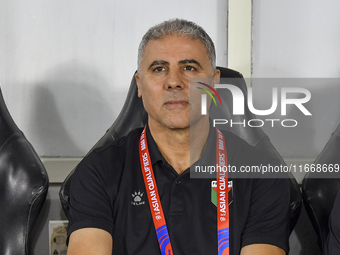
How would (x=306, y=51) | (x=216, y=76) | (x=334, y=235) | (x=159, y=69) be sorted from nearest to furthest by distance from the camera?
1. (x=334, y=235)
2. (x=159, y=69)
3. (x=216, y=76)
4. (x=306, y=51)

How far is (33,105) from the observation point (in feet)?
6.77

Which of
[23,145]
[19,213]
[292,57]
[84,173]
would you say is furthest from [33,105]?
[292,57]

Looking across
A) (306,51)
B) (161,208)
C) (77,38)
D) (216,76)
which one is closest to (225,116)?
(216,76)

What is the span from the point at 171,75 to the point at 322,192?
666mm

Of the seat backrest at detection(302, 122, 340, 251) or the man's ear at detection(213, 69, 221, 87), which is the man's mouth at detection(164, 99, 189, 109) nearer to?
the man's ear at detection(213, 69, 221, 87)

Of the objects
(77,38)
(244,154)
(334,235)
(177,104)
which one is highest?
(77,38)

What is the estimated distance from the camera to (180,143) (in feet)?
4.18

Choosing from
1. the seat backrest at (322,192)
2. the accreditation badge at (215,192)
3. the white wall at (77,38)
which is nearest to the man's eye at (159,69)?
the accreditation badge at (215,192)

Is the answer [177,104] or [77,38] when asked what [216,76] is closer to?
[177,104]

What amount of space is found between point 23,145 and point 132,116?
422mm

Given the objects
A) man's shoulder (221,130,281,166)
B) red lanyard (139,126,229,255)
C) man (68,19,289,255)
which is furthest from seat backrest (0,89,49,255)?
man's shoulder (221,130,281,166)

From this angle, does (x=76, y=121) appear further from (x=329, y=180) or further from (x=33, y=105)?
(x=329, y=180)

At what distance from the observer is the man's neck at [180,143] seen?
1.27 m

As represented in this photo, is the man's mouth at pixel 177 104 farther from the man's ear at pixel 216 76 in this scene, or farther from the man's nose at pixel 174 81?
the man's ear at pixel 216 76
